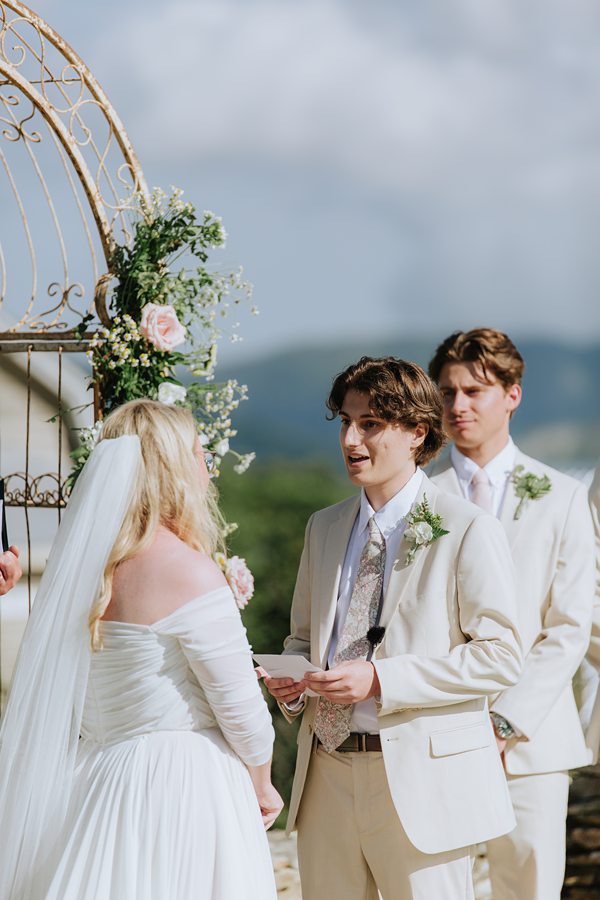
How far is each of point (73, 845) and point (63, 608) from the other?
0.51m

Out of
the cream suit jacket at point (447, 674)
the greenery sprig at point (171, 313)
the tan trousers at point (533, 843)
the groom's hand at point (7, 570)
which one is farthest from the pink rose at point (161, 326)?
the tan trousers at point (533, 843)

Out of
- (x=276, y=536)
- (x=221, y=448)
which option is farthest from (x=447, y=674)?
(x=276, y=536)

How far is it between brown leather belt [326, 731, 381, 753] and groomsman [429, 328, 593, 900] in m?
0.60

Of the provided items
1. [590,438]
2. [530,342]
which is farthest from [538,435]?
[530,342]

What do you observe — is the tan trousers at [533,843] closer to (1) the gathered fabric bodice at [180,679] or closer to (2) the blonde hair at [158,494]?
(1) the gathered fabric bodice at [180,679]

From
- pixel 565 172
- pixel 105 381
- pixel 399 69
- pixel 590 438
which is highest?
pixel 399 69

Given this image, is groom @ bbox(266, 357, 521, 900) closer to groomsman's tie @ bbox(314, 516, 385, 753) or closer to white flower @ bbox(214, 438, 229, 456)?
groomsman's tie @ bbox(314, 516, 385, 753)

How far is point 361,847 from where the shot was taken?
3092 millimetres

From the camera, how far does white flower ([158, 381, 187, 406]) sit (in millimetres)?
3955

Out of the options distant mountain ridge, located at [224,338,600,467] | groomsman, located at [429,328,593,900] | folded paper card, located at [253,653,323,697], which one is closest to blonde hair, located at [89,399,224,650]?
folded paper card, located at [253,653,323,697]

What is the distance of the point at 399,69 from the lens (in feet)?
120

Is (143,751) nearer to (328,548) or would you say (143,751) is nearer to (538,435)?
(328,548)

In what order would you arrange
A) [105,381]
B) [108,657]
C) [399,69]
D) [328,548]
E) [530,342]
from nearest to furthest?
[108,657] < [328,548] < [105,381] < [530,342] < [399,69]

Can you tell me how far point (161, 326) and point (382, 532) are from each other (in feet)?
3.83
